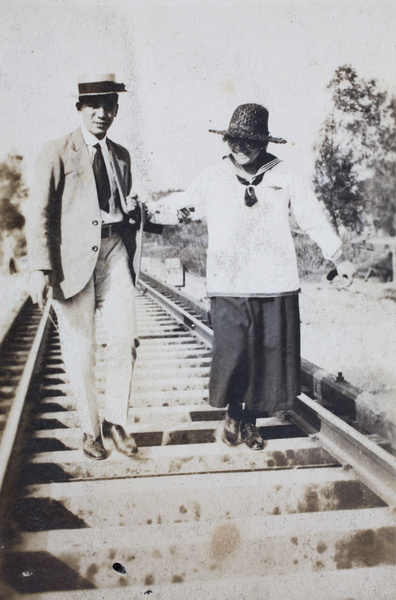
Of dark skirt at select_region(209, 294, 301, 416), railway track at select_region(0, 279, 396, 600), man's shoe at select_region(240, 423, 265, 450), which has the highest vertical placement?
dark skirt at select_region(209, 294, 301, 416)

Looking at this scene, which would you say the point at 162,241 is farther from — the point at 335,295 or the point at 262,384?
the point at 335,295

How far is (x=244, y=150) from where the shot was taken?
2848mm

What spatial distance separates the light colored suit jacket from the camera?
8.50 feet

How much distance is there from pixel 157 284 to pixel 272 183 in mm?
2306

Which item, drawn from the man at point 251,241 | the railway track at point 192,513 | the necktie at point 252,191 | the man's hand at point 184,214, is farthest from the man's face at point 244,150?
the railway track at point 192,513

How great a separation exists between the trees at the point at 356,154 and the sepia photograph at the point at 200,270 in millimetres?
13

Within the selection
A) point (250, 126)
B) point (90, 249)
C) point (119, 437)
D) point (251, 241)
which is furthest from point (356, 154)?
point (119, 437)

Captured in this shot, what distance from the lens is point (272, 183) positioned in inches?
112

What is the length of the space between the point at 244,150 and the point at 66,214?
103 cm

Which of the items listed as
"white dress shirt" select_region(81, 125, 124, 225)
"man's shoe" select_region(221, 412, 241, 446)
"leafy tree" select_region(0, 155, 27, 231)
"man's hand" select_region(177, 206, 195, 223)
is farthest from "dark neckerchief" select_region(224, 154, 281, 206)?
"man's shoe" select_region(221, 412, 241, 446)

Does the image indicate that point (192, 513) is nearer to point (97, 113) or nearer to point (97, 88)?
point (97, 113)

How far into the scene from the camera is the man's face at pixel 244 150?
9.32 ft

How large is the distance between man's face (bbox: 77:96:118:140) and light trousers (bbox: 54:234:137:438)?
1.83ft

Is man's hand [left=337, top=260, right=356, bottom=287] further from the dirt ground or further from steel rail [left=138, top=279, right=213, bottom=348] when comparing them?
steel rail [left=138, top=279, right=213, bottom=348]
